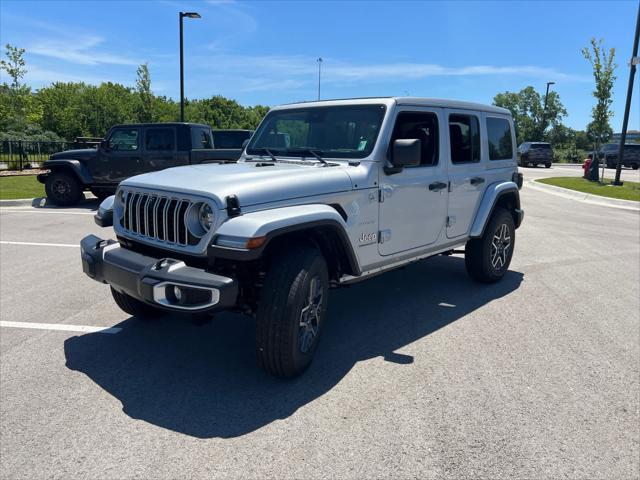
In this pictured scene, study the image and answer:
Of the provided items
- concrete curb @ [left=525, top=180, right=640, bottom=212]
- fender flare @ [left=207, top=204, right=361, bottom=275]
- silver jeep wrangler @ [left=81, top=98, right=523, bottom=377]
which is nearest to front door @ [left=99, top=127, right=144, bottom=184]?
silver jeep wrangler @ [left=81, top=98, right=523, bottom=377]

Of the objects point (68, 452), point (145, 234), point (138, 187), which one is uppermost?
point (138, 187)

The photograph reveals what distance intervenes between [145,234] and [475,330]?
2.94 m

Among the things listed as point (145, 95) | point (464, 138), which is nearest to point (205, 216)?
point (464, 138)

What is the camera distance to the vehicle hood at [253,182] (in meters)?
3.30

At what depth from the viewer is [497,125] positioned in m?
6.06

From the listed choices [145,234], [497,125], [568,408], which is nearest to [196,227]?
[145,234]

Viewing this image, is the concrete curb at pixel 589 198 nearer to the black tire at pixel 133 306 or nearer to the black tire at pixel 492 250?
the black tire at pixel 492 250

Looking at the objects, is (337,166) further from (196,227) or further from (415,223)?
(196,227)

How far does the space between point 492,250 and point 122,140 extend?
9368mm

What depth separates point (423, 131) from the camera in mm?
4789

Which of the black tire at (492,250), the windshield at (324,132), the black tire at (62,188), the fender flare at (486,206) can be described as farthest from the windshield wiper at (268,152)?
the black tire at (62,188)

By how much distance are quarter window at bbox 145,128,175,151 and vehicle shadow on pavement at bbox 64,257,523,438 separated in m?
7.59

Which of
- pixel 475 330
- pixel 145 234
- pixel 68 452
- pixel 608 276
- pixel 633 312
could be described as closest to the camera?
pixel 68 452

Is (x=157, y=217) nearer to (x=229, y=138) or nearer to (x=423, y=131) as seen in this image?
(x=423, y=131)
